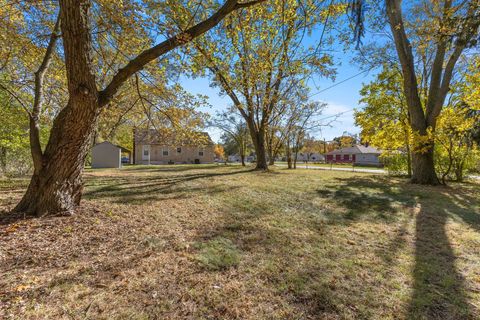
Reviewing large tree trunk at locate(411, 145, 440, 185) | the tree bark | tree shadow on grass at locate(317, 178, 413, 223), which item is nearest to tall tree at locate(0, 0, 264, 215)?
tree shadow on grass at locate(317, 178, 413, 223)

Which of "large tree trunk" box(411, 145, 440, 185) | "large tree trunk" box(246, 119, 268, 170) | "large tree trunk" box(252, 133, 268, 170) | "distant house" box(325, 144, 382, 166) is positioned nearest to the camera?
"large tree trunk" box(411, 145, 440, 185)

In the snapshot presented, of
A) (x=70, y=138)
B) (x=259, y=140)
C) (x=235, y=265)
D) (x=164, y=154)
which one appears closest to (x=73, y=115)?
(x=70, y=138)

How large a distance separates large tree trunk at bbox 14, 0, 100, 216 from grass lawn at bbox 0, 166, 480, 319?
1.29 feet

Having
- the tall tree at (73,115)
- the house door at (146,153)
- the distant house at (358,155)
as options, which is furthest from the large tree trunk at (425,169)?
the distant house at (358,155)

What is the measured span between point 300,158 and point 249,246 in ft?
232

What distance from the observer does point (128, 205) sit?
4961mm

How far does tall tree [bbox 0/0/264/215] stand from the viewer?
3.34 m

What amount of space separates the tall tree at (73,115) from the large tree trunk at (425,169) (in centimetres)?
1016

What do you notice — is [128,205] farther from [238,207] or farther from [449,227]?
[449,227]

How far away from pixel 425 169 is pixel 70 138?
495 inches

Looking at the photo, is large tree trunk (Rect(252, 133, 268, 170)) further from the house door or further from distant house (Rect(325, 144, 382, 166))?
distant house (Rect(325, 144, 382, 166))

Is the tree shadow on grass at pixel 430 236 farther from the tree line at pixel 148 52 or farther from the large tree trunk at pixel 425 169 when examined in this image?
the tree line at pixel 148 52

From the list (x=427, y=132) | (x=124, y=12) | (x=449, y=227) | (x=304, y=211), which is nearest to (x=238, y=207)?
(x=304, y=211)

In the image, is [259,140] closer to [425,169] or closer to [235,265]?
[425,169]
